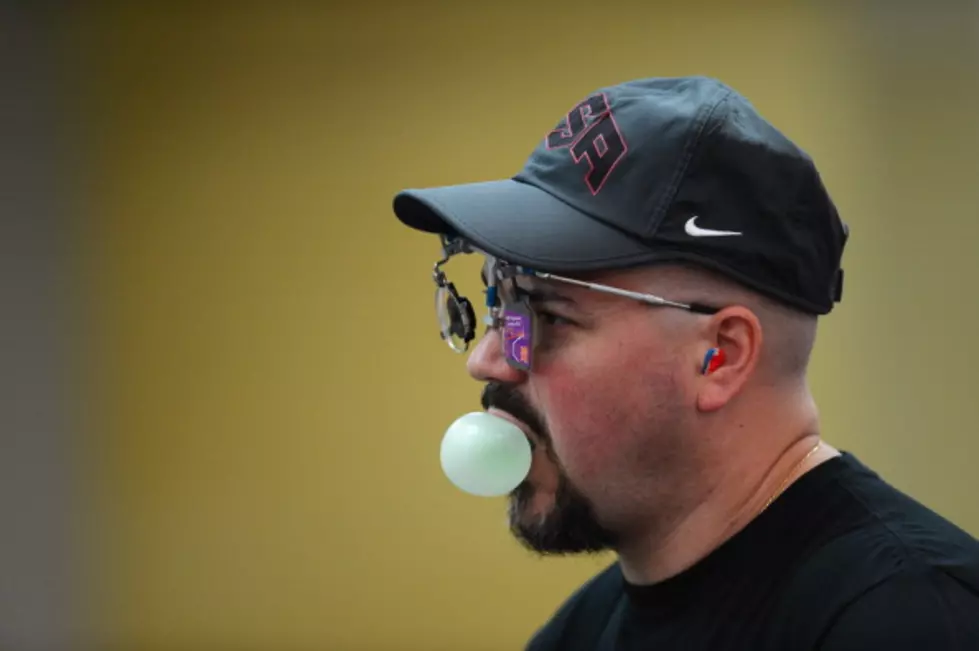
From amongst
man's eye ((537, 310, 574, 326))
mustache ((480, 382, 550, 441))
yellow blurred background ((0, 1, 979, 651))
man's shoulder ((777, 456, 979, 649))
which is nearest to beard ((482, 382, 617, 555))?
mustache ((480, 382, 550, 441))

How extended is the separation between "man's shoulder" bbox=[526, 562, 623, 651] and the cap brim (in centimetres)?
48

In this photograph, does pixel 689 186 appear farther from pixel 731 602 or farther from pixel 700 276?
pixel 731 602

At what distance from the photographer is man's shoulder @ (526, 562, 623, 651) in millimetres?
1141

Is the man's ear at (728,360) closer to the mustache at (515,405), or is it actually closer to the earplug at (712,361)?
the earplug at (712,361)

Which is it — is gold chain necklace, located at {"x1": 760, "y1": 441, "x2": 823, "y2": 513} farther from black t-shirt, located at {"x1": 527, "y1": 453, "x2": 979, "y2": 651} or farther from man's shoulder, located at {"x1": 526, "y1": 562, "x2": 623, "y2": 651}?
man's shoulder, located at {"x1": 526, "y1": 562, "x2": 623, "y2": 651}

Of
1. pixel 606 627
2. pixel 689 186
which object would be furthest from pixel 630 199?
pixel 606 627

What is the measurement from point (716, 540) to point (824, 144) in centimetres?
138

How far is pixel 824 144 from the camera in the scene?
202cm

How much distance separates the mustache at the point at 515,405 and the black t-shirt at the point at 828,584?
0.21 meters

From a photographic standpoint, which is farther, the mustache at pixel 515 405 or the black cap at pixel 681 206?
the mustache at pixel 515 405

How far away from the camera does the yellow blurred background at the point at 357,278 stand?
203 centimetres

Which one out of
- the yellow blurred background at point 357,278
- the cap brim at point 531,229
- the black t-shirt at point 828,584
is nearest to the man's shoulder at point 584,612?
the black t-shirt at point 828,584

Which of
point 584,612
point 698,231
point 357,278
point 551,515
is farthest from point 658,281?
point 357,278

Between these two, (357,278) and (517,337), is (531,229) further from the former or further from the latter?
(357,278)
